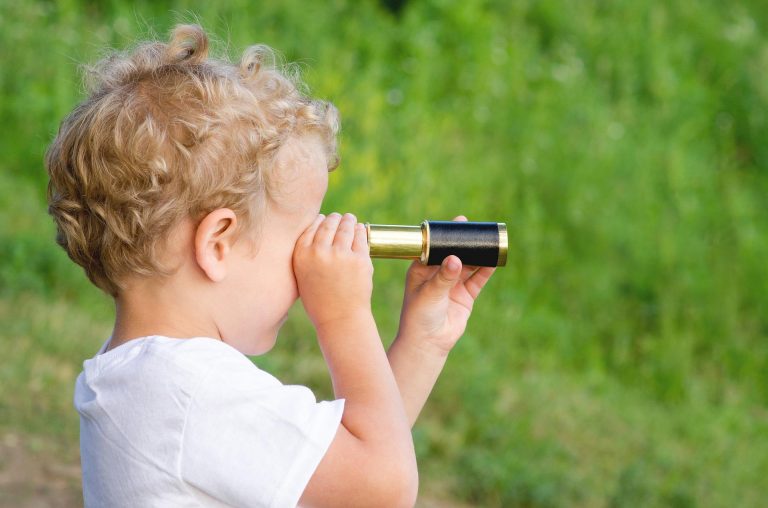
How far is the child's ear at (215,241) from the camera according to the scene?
5.69ft

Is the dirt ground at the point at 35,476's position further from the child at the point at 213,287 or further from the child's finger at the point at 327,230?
the child's finger at the point at 327,230

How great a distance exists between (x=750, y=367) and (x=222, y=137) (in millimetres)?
4057

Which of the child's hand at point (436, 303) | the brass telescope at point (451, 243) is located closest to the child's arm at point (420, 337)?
the child's hand at point (436, 303)

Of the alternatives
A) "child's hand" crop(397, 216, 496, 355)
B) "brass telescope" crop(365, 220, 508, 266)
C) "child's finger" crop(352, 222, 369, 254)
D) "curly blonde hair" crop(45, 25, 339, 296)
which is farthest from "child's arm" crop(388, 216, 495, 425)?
"curly blonde hair" crop(45, 25, 339, 296)

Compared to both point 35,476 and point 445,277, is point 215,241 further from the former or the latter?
point 35,476

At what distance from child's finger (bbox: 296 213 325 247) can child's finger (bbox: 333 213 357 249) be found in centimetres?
4

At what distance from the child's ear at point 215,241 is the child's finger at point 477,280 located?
0.62 m

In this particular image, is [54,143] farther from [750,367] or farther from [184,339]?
[750,367]

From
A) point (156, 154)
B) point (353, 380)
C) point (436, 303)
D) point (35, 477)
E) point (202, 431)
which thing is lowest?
point (202, 431)

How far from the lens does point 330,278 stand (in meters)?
1.79

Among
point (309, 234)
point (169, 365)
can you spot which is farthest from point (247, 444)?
point (309, 234)

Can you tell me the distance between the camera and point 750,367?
516cm

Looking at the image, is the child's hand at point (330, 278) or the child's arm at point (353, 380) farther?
the child's hand at point (330, 278)

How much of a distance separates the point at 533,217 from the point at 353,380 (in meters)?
4.00
